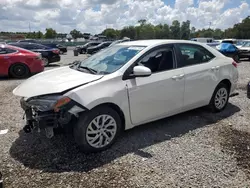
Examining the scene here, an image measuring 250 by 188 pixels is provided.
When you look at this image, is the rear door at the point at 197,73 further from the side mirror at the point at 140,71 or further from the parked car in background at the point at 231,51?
the parked car in background at the point at 231,51

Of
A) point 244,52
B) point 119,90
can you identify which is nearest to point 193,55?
point 119,90

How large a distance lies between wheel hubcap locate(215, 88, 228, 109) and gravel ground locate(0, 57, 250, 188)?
1.85 ft

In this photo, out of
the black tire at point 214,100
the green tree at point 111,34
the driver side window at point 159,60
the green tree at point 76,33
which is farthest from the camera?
the green tree at point 76,33

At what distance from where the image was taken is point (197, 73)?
4.42 meters

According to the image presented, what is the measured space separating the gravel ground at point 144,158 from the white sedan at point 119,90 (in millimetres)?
294

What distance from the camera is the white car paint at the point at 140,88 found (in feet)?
10.8

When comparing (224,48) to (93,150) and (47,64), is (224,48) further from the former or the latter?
(93,150)

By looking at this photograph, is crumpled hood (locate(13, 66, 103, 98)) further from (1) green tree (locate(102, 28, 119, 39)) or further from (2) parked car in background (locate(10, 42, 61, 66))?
(1) green tree (locate(102, 28, 119, 39))

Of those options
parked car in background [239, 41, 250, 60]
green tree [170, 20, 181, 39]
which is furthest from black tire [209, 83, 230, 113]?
green tree [170, 20, 181, 39]

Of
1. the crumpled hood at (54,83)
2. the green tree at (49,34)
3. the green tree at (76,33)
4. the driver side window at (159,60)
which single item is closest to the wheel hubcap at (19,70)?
the crumpled hood at (54,83)

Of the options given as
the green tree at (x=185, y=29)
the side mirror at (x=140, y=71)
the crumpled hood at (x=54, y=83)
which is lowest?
the crumpled hood at (x=54, y=83)

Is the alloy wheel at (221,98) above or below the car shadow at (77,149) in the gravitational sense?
above

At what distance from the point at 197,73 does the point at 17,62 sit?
7.40 m

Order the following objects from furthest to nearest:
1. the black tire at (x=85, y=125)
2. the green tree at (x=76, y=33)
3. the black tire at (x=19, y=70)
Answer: the green tree at (x=76, y=33) → the black tire at (x=19, y=70) → the black tire at (x=85, y=125)
